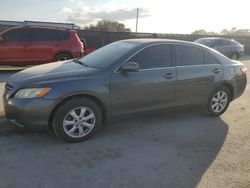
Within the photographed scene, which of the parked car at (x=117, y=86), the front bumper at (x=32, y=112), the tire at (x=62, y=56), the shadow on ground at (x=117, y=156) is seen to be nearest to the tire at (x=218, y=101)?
the parked car at (x=117, y=86)

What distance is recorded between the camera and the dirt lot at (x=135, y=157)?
11.9 feet

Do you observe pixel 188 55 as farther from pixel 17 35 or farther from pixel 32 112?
pixel 17 35

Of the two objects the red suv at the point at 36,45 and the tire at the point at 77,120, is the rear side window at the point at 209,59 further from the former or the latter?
the red suv at the point at 36,45

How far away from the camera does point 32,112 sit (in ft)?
14.1

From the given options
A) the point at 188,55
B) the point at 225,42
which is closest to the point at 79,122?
the point at 188,55

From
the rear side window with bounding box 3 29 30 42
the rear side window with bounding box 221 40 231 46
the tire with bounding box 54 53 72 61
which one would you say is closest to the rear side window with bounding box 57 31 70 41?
the tire with bounding box 54 53 72 61

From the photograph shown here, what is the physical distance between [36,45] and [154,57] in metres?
7.47

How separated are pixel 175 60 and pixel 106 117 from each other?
1.73 m

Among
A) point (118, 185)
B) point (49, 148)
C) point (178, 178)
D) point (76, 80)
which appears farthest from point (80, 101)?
point (178, 178)

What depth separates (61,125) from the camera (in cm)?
451

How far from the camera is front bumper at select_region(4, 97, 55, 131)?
14.1 ft

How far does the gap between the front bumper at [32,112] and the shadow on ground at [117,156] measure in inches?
13.7

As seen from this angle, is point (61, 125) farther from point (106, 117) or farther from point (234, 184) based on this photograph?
point (234, 184)

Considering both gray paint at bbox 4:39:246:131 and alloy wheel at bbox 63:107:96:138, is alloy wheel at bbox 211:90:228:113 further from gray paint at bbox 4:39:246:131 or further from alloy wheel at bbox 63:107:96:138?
alloy wheel at bbox 63:107:96:138
